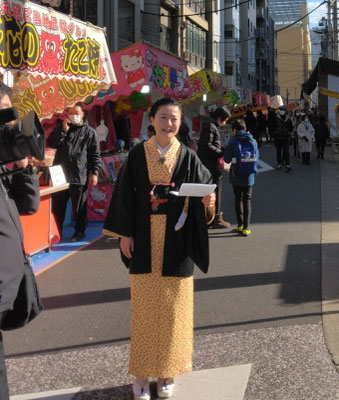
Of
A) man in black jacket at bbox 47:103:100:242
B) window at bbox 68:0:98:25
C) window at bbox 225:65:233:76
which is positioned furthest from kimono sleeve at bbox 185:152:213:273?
window at bbox 225:65:233:76

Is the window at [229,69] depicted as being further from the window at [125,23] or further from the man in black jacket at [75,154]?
the man in black jacket at [75,154]

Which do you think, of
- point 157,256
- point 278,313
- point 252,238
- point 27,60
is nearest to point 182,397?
point 157,256

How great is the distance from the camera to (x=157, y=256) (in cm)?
326

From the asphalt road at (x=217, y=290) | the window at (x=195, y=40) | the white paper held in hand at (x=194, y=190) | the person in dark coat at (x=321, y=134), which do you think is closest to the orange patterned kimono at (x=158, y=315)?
the white paper held in hand at (x=194, y=190)

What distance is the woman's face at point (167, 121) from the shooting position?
3250 mm

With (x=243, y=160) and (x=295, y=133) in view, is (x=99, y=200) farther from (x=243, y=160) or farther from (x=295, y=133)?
(x=295, y=133)

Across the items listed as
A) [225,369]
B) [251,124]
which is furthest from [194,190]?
[251,124]

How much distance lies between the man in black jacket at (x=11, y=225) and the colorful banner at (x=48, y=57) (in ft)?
10.9

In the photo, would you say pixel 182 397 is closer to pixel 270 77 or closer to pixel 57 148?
pixel 57 148

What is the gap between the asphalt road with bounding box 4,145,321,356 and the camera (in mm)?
4445

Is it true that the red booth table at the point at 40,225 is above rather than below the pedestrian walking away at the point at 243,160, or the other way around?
below

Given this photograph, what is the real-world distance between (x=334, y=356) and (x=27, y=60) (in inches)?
173

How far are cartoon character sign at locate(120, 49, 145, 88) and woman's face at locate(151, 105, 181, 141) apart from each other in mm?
6950

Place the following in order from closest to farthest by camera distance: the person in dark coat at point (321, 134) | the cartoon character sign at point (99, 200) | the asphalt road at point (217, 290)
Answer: the asphalt road at point (217, 290) < the cartoon character sign at point (99, 200) < the person in dark coat at point (321, 134)
